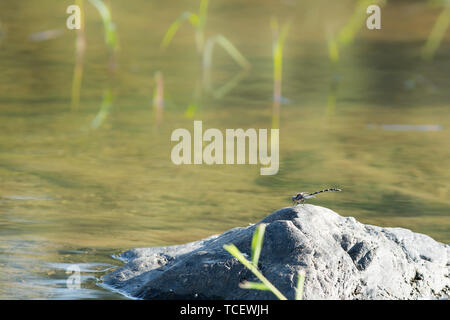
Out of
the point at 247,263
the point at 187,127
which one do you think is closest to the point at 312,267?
the point at 247,263

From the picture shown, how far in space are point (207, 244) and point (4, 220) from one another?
4.42ft

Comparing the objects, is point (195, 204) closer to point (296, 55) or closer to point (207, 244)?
point (207, 244)

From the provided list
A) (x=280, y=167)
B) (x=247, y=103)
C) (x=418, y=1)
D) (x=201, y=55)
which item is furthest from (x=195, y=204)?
(x=418, y=1)

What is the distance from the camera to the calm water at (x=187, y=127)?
15.5 ft

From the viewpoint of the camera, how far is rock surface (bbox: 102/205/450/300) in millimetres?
3518

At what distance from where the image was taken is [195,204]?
5.21 meters
